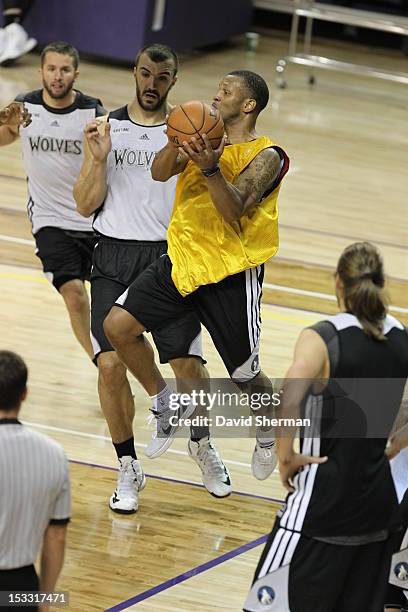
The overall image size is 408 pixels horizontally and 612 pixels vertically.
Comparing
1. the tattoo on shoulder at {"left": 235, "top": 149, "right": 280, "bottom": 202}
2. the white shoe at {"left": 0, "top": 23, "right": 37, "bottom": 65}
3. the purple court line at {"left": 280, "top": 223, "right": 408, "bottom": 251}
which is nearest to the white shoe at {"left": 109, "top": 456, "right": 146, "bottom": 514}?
the tattoo on shoulder at {"left": 235, "top": 149, "right": 280, "bottom": 202}

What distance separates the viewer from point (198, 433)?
6.49m

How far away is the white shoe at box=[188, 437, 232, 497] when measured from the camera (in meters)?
6.42

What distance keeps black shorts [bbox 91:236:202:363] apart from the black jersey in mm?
1966

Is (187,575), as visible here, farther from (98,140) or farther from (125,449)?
(98,140)

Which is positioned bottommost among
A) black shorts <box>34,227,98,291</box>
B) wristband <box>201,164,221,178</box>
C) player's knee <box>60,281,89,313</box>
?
player's knee <box>60,281,89,313</box>

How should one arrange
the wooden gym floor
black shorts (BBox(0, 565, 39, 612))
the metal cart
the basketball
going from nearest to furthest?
1. black shorts (BBox(0, 565, 39, 612))
2. the basketball
3. the wooden gym floor
4. the metal cart

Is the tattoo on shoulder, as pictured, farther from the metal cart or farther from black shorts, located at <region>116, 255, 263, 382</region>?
the metal cart

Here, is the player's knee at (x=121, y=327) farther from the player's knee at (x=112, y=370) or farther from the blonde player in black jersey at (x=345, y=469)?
the blonde player in black jersey at (x=345, y=469)

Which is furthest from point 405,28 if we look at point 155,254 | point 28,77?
point 155,254

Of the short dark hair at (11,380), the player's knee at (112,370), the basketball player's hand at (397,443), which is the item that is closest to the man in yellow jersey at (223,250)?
the player's knee at (112,370)

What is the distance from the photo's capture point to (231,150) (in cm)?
586

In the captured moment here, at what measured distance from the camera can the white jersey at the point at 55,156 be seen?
23.8 ft

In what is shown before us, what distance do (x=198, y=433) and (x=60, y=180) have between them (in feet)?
6.12

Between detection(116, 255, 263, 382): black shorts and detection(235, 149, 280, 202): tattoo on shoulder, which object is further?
detection(116, 255, 263, 382): black shorts
